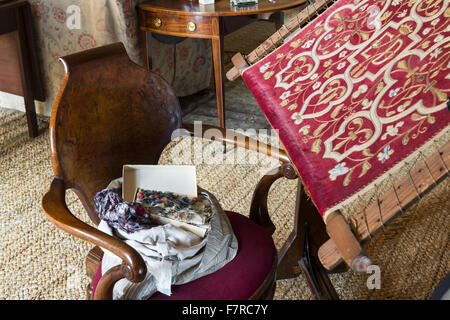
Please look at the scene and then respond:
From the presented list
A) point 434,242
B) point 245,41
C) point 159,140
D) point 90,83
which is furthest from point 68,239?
point 245,41

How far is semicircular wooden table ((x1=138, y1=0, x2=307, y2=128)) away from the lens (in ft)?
8.33

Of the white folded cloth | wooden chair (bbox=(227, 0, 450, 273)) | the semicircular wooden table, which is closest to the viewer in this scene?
wooden chair (bbox=(227, 0, 450, 273))

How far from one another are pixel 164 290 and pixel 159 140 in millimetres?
556

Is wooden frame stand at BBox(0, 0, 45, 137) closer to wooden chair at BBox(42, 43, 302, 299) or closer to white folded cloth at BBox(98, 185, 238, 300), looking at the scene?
wooden chair at BBox(42, 43, 302, 299)

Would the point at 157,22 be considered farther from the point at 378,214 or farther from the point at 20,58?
the point at 378,214

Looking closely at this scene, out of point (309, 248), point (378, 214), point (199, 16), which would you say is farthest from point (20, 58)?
point (378, 214)

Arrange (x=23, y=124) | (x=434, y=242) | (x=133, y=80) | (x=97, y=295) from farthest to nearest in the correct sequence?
(x=23, y=124)
(x=434, y=242)
(x=133, y=80)
(x=97, y=295)

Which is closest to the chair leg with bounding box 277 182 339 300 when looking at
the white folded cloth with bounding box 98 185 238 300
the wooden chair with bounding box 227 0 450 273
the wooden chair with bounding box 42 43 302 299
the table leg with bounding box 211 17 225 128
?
the wooden chair with bounding box 42 43 302 299

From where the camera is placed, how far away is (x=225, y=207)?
2.45 metres

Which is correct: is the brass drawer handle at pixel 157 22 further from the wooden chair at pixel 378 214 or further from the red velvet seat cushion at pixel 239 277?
the wooden chair at pixel 378 214

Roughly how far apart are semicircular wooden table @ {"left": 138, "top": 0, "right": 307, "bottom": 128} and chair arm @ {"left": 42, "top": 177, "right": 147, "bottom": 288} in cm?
141

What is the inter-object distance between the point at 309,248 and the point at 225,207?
27.7 inches

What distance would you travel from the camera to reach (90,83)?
1479mm
